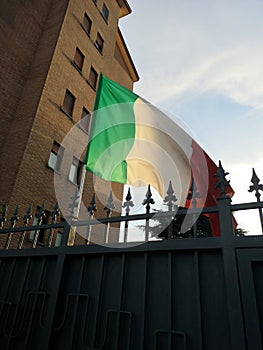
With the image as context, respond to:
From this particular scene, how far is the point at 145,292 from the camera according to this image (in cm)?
190

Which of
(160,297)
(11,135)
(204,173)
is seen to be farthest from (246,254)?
(11,135)

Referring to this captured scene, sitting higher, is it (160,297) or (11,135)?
(11,135)

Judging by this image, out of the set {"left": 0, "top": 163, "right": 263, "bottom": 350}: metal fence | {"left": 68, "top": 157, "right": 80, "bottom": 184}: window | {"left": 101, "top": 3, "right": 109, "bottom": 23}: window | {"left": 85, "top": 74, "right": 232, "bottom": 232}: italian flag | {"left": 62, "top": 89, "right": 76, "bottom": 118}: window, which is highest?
{"left": 101, "top": 3, "right": 109, "bottom": 23}: window

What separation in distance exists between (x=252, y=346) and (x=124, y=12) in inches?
846

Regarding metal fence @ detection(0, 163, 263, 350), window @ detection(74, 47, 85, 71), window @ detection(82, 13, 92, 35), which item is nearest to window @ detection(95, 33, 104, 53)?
window @ detection(82, 13, 92, 35)

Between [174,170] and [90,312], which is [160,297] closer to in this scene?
[90,312]

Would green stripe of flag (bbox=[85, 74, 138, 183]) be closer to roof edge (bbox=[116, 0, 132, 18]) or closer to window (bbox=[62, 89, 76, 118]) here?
window (bbox=[62, 89, 76, 118])

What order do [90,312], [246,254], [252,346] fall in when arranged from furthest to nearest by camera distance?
1. [90,312]
2. [246,254]
3. [252,346]

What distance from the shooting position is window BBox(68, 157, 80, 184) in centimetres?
1021

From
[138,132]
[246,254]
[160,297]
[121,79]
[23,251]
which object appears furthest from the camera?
[121,79]

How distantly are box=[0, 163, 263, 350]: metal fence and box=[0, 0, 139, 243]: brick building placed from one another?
5794 millimetres

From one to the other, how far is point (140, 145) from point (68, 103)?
7.25 metres

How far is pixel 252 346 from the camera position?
1.45m

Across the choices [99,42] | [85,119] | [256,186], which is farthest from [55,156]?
[256,186]
